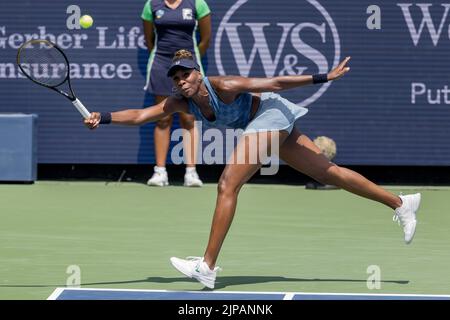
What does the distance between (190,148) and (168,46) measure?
116cm

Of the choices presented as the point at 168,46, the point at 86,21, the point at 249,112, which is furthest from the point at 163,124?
the point at 249,112

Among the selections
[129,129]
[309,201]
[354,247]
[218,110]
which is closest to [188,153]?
[129,129]

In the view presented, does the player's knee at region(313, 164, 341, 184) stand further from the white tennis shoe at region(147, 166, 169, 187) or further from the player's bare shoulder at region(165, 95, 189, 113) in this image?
the white tennis shoe at region(147, 166, 169, 187)

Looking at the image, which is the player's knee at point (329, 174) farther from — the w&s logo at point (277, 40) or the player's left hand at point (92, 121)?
the w&s logo at point (277, 40)

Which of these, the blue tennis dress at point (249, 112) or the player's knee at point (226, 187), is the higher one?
the blue tennis dress at point (249, 112)

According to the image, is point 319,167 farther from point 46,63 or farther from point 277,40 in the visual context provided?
point 277,40

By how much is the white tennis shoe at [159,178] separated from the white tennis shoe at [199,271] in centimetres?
587

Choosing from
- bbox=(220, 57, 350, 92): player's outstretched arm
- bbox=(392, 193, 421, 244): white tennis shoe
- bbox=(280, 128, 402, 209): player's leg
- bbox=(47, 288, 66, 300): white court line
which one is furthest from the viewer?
bbox=(392, 193, 421, 244): white tennis shoe

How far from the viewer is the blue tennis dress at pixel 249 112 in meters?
8.04

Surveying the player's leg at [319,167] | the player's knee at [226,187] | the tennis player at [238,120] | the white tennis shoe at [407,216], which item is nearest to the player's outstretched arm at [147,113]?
the tennis player at [238,120]

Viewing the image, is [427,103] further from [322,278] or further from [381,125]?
[322,278]

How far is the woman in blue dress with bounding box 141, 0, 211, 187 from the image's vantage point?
13.4 m

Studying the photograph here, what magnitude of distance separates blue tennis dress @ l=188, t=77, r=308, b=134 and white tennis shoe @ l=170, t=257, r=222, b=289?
0.94m

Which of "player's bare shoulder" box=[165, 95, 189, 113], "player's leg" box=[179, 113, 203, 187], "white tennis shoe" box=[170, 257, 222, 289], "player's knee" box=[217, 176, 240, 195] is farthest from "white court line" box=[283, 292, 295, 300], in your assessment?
"player's leg" box=[179, 113, 203, 187]
